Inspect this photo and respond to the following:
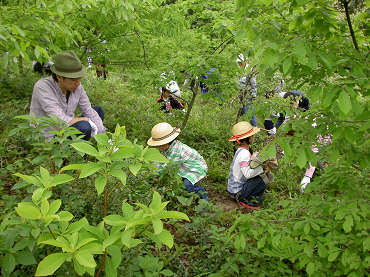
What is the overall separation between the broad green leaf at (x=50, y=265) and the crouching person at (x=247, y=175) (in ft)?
9.92

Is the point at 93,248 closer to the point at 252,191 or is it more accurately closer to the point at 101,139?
the point at 101,139

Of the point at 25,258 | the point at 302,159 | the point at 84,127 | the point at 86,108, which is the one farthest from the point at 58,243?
the point at 86,108

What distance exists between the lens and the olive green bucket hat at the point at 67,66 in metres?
3.46

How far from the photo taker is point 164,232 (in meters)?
1.28

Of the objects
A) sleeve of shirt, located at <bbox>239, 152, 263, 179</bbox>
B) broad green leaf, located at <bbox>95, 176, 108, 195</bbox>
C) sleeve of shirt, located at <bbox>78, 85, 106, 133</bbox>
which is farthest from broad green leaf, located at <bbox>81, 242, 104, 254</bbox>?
sleeve of shirt, located at <bbox>78, 85, 106, 133</bbox>

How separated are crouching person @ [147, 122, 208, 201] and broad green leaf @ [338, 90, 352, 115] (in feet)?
7.80

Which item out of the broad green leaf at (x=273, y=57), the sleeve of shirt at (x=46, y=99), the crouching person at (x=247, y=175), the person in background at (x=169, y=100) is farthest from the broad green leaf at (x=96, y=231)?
the person in background at (x=169, y=100)

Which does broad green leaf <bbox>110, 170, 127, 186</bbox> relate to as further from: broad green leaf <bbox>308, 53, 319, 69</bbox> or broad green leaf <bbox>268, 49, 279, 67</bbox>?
broad green leaf <bbox>308, 53, 319, 69</bbox>

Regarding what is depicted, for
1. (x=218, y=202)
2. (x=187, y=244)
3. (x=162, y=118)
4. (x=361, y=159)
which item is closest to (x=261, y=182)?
(x=218, y=202)

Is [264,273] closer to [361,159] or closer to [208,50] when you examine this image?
[361,159]

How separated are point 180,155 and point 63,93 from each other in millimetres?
1824

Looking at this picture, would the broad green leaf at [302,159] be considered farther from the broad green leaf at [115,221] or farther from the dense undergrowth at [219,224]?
the broad green leaf at [115,221]

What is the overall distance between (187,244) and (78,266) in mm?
1974

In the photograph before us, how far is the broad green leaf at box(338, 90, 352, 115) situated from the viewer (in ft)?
4.79
